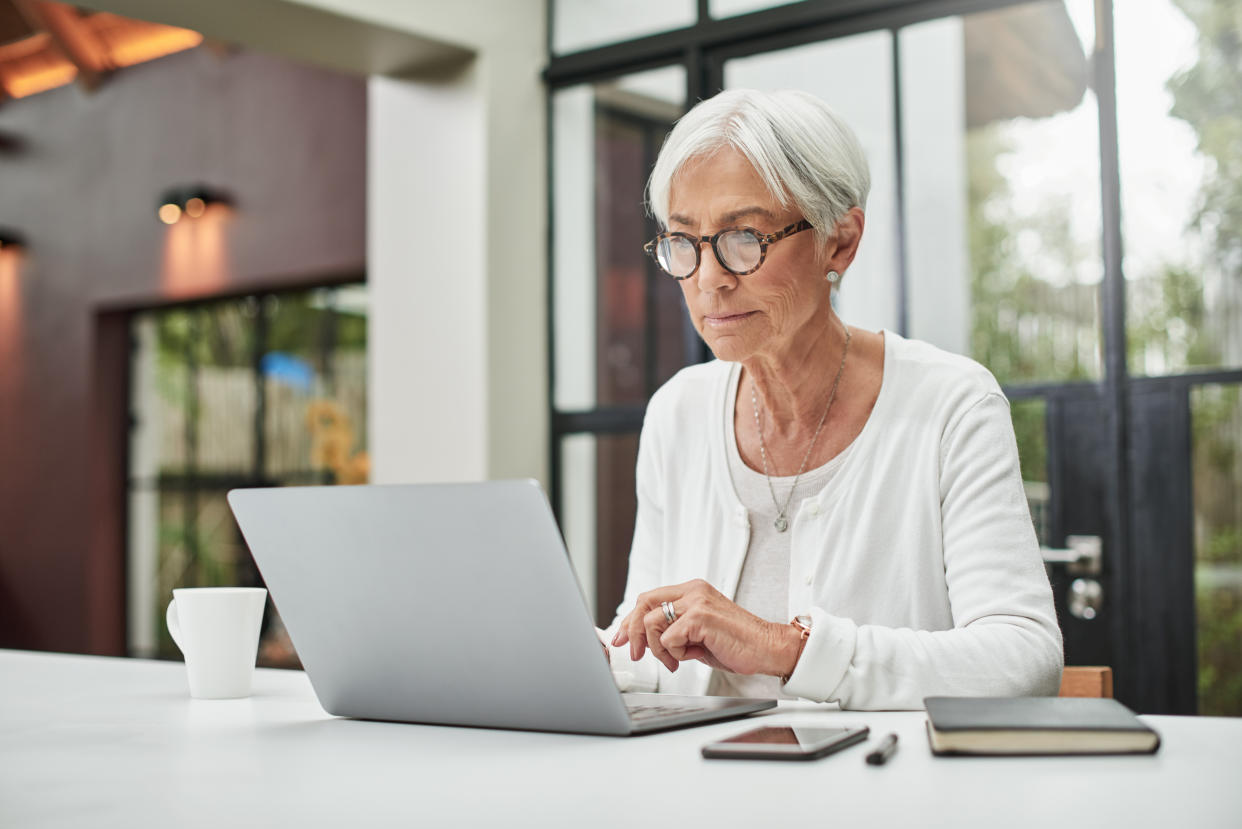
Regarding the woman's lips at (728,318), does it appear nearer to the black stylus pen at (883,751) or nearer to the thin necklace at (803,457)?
the thin necklace at (803,457)

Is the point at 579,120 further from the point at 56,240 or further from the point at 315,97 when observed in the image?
the point at 56,240

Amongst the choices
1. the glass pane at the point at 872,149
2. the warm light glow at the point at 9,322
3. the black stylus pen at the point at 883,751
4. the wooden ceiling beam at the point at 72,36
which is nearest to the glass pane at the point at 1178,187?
the glass pane at the point at 872,149

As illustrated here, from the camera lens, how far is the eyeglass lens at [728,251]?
156 cm

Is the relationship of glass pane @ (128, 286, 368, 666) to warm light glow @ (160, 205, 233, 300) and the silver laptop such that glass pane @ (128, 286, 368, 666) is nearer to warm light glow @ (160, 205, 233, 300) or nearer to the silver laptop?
warm light glow @ (160, 205, 233, 300)

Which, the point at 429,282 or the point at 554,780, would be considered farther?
the point at 429,282

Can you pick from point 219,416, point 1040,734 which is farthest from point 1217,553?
point 219,416

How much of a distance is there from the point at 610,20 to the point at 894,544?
3.33m

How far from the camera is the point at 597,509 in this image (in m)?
4.52

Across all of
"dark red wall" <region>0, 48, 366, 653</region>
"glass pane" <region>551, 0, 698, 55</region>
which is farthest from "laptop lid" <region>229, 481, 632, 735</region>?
"dark red wall" <region>0, 48, 366, 653</region>

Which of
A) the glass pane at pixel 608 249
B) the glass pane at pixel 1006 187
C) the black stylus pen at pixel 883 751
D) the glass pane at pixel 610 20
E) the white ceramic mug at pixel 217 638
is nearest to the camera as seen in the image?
the black stylus pen at pixel 883 751

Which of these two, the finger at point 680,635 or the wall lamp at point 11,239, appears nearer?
the finger at point 680,635

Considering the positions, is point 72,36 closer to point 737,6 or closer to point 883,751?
point 737,6

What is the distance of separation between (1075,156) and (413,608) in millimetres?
3764

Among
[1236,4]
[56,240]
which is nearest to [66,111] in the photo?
[56,240]
